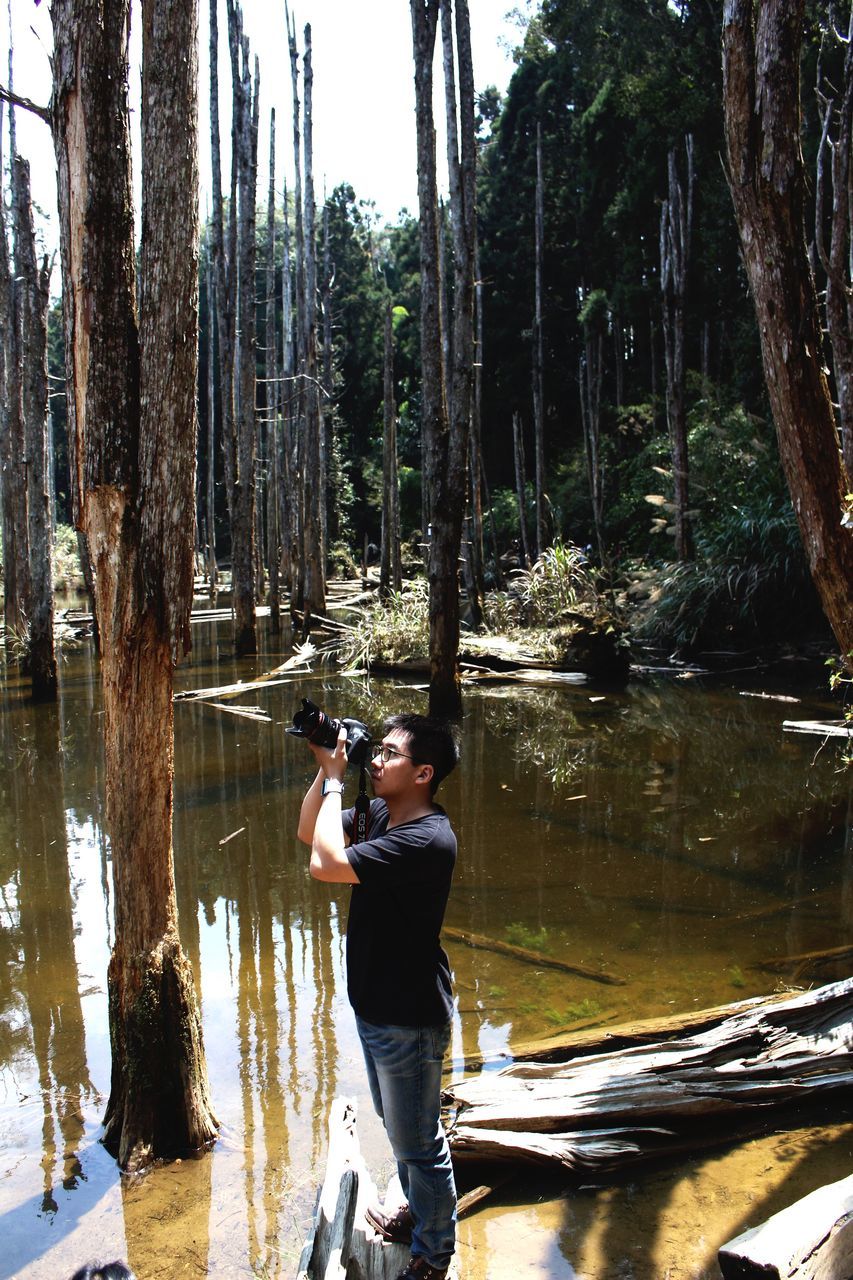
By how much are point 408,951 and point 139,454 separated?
1.81 metres

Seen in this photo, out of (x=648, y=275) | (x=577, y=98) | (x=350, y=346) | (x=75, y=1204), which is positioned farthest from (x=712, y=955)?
(x=350, y=346)

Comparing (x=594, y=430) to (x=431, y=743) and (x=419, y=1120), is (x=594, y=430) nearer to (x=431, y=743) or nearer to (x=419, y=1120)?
(x=431, y=743)

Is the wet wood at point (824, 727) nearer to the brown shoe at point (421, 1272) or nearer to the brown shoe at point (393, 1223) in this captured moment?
the brown shoe at point (393, 1223)

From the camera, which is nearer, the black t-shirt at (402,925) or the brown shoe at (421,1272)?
the black t-shirt at (402,925)

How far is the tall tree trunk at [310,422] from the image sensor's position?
17.9m

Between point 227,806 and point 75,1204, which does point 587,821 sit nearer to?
point 227,806

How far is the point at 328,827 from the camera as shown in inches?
106

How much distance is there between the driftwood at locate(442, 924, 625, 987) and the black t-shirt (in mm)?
2406

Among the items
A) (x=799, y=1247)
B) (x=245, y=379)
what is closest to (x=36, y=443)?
(x=245, y=379)

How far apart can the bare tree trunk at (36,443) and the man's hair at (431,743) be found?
1077 centimetres

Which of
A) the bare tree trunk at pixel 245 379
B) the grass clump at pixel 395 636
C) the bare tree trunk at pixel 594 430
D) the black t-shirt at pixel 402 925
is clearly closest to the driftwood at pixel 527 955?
the black t-shirt at pixel 402 925

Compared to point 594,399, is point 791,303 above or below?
below

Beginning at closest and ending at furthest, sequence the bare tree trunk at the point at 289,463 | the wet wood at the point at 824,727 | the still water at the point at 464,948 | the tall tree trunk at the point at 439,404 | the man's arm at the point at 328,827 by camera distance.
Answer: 1. the man's arm at the point at 328,827
2. the still water at the point at 464,948
3. the wet wood at the point at 824,727
4. the tall tree trunk at the point at 439,404
5. the bare tree trunk at the point at 289,463

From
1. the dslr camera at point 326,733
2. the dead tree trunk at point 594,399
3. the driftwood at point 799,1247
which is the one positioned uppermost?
the dead tree trunk at point 594,399
